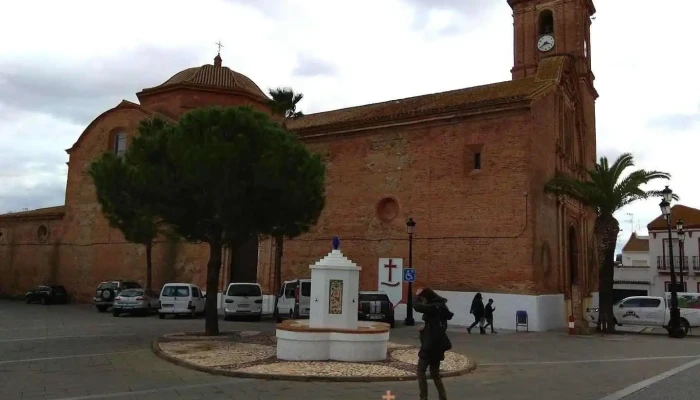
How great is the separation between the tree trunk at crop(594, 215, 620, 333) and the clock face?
47.5 ft

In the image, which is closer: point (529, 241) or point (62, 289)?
point (529, 241)

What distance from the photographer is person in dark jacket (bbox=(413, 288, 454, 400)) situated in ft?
24.4

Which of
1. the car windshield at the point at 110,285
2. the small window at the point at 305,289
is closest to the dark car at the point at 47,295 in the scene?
the car windshield at the point at 110,285

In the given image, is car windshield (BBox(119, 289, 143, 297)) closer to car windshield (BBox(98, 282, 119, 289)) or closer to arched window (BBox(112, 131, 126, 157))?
car windshield (BBox(98, 282, 119, 289))

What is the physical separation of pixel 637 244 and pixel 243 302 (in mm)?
58480

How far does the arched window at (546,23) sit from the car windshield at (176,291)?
23959 mm

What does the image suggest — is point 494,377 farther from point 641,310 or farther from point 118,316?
point 118,316

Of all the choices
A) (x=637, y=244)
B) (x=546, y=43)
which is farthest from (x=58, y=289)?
(x=637, y=244)

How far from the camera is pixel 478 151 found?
2314cm

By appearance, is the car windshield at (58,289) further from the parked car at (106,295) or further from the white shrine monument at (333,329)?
the white shrine monument at (333,329)

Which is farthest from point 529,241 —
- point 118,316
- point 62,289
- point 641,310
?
point 62,289

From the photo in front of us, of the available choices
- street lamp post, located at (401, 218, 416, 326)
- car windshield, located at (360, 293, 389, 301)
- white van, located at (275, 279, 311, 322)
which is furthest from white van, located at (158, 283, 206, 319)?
street lamp post, located at (401, 218, 416, 326)

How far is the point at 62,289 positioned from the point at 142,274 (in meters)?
6.03

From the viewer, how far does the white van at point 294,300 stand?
21.4 m
